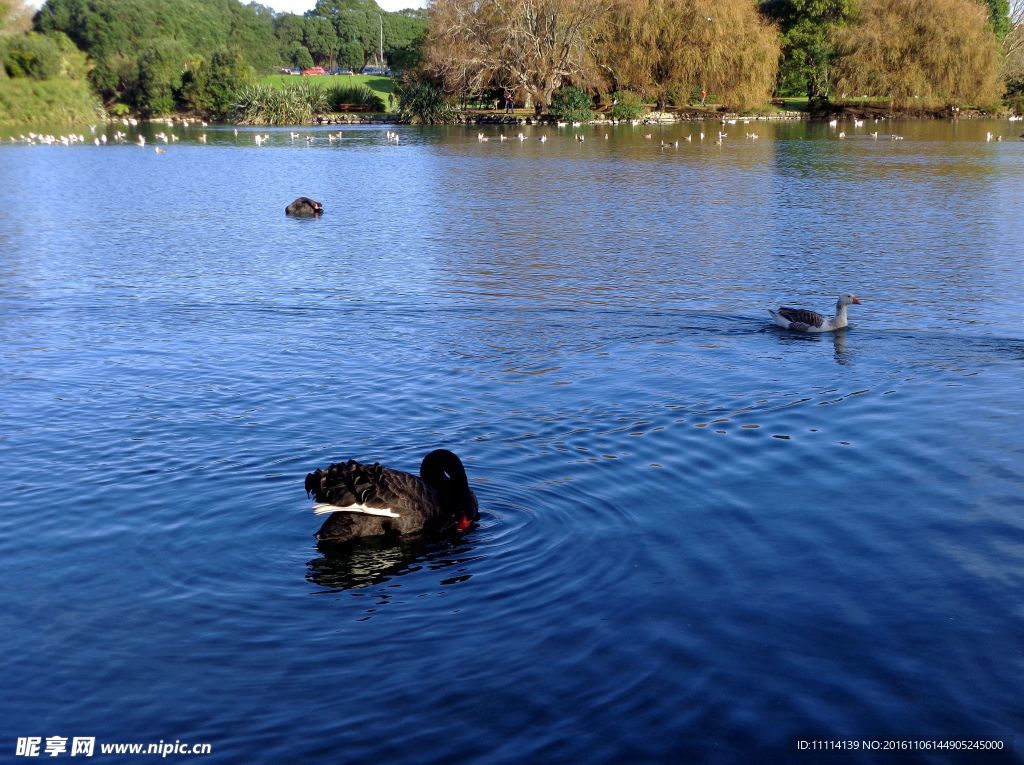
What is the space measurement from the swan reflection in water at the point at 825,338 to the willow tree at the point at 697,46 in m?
Result: 81.6

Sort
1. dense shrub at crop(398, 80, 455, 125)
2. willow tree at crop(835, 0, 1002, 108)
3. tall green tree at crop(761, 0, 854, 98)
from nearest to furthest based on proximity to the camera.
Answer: willow tree at crop(835, 0, 1002, 108), dense shrub at crop(398, 80, 455, 125), tall green tree at crop(761, 0, 854, 98)

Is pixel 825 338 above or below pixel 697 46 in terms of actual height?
below

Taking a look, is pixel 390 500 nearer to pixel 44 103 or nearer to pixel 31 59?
pixel 44 103

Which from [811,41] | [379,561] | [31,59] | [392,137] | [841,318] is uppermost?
[811,41]

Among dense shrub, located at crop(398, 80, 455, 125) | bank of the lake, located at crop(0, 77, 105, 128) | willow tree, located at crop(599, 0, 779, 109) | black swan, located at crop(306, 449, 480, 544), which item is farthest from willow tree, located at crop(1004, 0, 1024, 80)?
black swan, located at crop(306, 449, 480, 544)

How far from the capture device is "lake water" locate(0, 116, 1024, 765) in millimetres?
7105

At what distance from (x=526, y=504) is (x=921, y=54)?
4023 inches

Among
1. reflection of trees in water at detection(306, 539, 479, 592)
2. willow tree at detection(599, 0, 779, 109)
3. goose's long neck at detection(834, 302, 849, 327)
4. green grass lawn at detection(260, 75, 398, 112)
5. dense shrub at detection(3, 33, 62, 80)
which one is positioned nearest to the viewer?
reflection of trees in water at detection(306, 539, 479, 592)

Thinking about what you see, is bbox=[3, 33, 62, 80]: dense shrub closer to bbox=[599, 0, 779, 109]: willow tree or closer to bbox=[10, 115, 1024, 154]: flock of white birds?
bbox=[10, 115, 1024, 154]: flock of white birds

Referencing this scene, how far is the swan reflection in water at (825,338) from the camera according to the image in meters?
17.1

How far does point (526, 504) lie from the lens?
10672 mm

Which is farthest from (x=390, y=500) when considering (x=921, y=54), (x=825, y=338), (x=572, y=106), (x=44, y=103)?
(x=44, y=103)

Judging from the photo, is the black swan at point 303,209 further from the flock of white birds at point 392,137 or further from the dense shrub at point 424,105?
the dense shrub at point 424,105

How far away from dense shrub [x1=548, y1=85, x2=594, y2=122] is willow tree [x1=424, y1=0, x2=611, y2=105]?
131 centimetres
